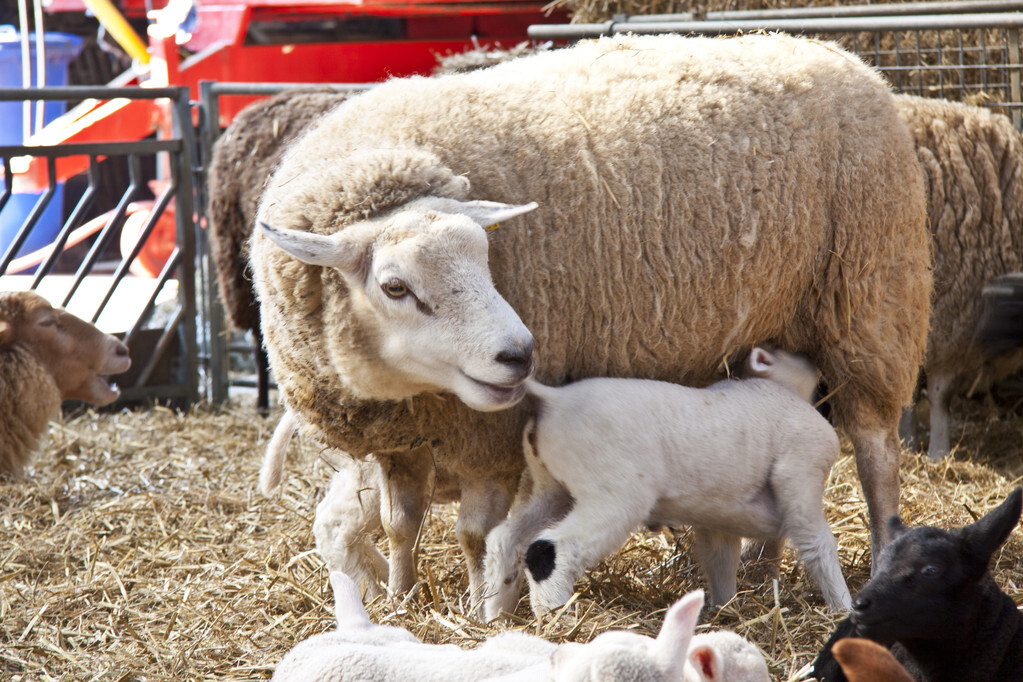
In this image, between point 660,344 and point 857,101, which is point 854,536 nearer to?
point 660,344

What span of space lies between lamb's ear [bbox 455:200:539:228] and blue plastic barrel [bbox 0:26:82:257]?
7611 millimetres

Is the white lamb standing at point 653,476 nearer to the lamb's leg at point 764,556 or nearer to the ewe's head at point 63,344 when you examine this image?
the lamb's leg at point 764,556

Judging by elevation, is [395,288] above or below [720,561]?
above

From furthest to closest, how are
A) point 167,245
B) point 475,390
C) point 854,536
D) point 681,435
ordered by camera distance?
point 167,245 < point 854,536 < point 681,435 < point 475,390

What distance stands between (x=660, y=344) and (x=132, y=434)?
3856 mm

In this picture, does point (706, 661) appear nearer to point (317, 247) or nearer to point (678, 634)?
point (678, 634)

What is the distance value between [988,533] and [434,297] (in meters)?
1.44

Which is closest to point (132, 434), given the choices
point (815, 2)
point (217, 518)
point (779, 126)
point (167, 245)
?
point (217, 518)

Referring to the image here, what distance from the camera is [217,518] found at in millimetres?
4664

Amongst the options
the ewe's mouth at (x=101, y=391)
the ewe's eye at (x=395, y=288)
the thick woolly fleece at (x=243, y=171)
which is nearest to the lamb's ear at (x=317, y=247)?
the ewe's eye at (x=395, y=288)

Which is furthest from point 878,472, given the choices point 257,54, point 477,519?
point 257,54

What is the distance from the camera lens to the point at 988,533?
7.88ft

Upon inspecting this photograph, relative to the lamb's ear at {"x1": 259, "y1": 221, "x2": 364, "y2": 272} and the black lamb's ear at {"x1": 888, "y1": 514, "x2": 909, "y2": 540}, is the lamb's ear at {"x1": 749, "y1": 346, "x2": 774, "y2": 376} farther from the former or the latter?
the lamb's ear at {"x1": 259, "y1": 221, "x2": 364, "y2": 272}

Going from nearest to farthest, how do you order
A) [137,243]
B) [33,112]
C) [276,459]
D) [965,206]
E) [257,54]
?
[276,459] → [965,206] → [137,243] → [257,54] → [33,112]
